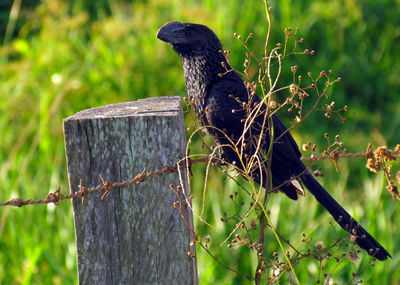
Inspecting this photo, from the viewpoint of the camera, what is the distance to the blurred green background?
3.11 m

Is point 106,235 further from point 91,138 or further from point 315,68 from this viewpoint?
point 315,68

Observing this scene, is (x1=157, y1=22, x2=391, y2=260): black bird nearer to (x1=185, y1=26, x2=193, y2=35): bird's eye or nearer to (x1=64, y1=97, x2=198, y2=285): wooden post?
(x1=185, y1=26, x2=193, y2=35): bird's eye

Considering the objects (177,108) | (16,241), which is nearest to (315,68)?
(16,241)

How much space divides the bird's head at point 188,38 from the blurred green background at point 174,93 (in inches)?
43.3

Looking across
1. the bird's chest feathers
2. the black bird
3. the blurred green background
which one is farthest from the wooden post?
the blurred green background

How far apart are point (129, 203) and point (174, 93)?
10.5 feet

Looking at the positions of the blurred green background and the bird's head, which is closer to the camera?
the bird's head

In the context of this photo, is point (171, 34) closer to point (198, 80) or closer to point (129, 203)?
point (198, 80)

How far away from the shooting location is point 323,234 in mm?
3180

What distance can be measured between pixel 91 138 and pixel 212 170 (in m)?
2.63

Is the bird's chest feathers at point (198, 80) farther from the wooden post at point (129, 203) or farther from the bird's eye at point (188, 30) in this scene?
the wooden post at point (129, 203)

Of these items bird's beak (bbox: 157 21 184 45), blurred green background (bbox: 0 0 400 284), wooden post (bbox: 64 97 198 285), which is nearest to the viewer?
wooden post (bbox: 64 97 198 285)

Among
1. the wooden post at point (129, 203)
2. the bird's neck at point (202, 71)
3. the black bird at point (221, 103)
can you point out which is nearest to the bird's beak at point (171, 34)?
the black bird at point (221, 103)

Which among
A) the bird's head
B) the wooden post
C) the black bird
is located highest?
the bird's head
